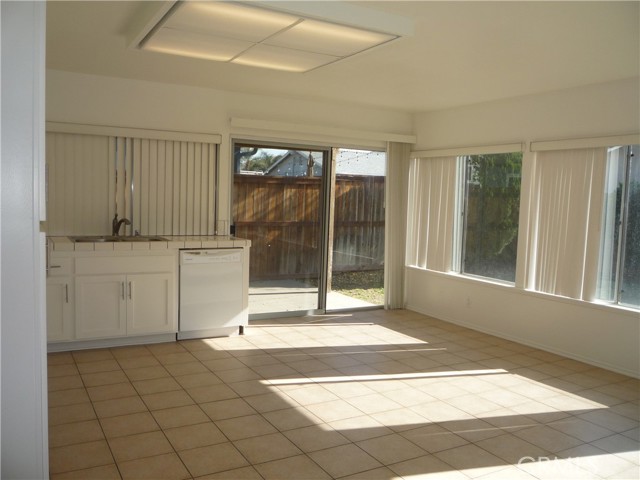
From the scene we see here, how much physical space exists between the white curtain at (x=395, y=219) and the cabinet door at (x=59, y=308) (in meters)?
3.69

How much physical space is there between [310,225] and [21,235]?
15.4 ft

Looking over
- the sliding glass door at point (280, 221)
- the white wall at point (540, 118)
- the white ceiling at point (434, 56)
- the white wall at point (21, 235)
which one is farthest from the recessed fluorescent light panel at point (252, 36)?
the white wall at point (540, 118)

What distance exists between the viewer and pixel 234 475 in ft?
9.21

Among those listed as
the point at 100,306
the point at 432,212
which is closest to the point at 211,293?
the point at 100,306

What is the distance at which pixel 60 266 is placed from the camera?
15.1 feet

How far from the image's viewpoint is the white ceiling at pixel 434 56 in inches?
125

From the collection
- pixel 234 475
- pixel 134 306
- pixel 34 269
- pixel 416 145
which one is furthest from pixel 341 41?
pixel 416 145

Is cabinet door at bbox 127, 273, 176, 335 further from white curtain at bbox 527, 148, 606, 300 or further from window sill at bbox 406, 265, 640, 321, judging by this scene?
white curtain at bbox 527, 148, 606, 300

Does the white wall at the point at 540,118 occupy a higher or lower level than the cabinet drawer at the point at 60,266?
higher

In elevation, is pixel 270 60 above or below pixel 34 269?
above

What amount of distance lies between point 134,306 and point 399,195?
348 cm

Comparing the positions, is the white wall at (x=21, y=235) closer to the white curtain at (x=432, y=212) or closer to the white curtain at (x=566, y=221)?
the white curtain at (x=566, y=221)

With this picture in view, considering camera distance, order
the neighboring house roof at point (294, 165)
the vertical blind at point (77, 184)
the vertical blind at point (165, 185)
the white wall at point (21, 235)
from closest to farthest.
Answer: the white wall at point (21, 235), the vertical blind at point (77, 184), the vertical blind at point (165, 185), the neighboring house roof at point (294, 165)

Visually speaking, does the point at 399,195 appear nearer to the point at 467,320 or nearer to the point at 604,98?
the point at 467,320
